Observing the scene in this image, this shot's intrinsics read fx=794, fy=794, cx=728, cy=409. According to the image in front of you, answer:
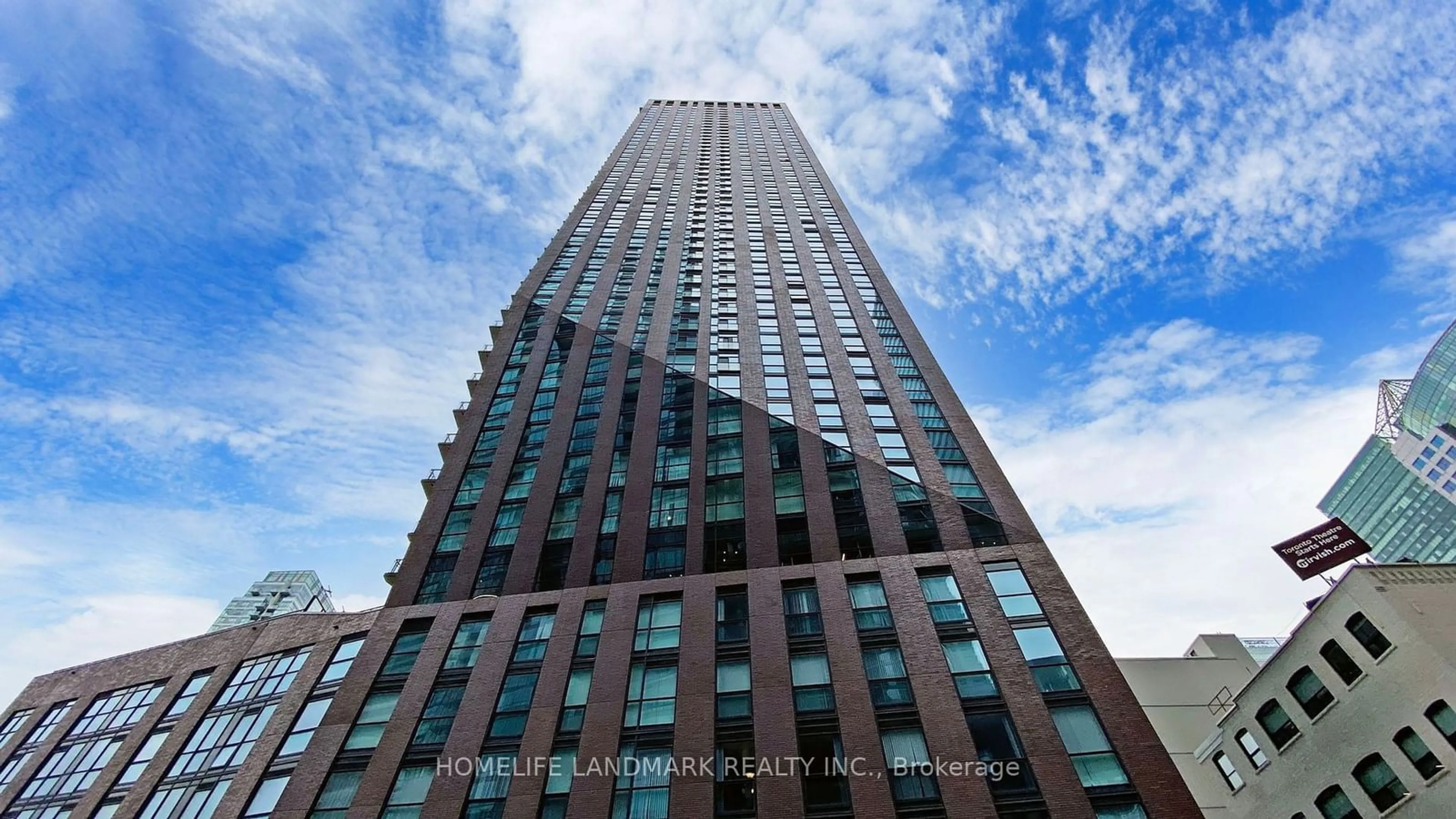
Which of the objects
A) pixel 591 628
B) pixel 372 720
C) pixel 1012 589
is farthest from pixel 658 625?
pixel 1012 589

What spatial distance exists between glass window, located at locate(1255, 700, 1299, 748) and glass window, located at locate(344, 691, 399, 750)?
3596 centimetres

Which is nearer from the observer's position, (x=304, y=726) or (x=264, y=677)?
(x=304, y=726)

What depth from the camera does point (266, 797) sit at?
28656 mm

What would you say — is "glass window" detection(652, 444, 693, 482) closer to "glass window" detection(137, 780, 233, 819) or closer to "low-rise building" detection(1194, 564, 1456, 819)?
"glass window" detection(137, 780, 233, 819)

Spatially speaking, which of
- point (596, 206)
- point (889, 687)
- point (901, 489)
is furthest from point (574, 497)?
point (596, 206)

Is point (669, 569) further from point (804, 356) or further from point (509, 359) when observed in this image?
point (509, 359)

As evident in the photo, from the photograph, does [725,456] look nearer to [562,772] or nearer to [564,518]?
[564,518]

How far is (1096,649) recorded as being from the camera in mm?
28859

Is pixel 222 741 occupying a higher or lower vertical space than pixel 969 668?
higher

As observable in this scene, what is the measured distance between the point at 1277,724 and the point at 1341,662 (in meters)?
4.59

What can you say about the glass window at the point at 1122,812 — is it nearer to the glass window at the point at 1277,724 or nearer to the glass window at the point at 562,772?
the glass window at the point at 1277,724

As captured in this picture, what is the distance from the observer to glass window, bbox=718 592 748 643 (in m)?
31.2

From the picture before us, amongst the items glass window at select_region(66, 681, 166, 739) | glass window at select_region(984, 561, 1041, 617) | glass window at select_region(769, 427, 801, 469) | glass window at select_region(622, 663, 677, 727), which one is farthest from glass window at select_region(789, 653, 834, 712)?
glass window at select_region(66, 681, 166, 739)

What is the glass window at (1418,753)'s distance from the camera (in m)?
25.9
